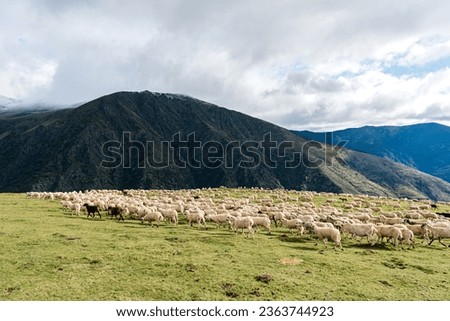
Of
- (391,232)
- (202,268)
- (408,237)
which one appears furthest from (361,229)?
(202,268)

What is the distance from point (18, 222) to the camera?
106 ft

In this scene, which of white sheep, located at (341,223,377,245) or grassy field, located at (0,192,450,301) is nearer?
grassy field, located at (0,192,450,301)

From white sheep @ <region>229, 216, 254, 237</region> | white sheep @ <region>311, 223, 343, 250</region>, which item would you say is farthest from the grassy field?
white sheep @ <region>229, 216, 254, 237</region>

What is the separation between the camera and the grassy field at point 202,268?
664 inches

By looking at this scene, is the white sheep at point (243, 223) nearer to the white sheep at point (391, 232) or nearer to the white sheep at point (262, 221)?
the white sheep at point (262, 221)

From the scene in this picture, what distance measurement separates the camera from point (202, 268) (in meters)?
19.8

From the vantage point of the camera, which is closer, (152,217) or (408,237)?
(408,237)

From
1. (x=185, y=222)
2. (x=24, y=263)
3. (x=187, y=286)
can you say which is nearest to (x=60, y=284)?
(x=24, y=263)

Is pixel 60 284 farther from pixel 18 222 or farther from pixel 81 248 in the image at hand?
pixel 18 222

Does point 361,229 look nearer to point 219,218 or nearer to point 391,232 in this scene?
point 391,232

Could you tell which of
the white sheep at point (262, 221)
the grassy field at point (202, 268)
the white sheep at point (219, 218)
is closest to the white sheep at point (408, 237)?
the grassy field at point (202, 268)

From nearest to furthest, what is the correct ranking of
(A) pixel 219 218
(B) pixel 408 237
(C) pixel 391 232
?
(C) pixel 391 232 → (B) pixel 408 237 → (A) pixel 219 218

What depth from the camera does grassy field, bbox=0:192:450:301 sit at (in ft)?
55.3

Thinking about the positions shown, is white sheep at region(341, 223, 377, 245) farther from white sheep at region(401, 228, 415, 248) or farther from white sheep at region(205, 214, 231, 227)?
white sheep at region(205, 214, 231, 227)
